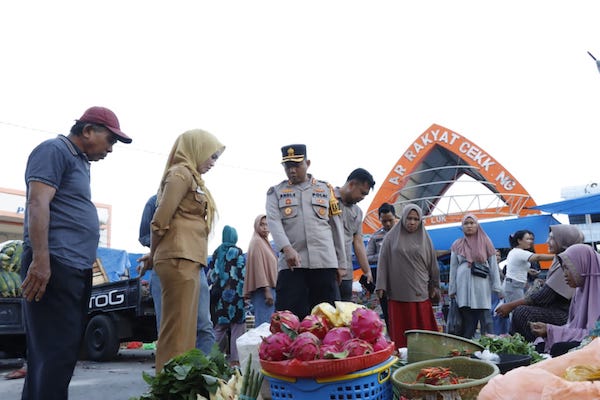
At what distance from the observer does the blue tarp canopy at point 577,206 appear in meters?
10.6

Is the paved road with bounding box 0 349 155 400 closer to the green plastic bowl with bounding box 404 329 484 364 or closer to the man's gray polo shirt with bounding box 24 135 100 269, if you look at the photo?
the man's gray polo shirt with bounding box 24 135 100 269

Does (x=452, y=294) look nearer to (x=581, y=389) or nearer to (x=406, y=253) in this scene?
(x=406, y=253)

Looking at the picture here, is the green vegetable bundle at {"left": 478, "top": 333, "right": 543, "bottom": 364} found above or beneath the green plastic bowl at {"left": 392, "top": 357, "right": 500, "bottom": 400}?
beneath

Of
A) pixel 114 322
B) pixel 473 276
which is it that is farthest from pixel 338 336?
pixel 114 322

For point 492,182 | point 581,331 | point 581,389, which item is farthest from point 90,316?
point 492,182

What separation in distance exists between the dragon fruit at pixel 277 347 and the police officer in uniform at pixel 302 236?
2.15 metres

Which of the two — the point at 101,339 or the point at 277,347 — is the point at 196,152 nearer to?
the point at 277,347

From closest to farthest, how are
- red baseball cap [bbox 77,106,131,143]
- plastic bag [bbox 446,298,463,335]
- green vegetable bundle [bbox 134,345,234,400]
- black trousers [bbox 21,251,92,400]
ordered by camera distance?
green vegetable bundle [bbox 134,345,234,400] → black trousers [bbox 21,251,92,400] → red baseball cap [bbox 77,106,131,143] → plastic bag [bbox 446,298,463,335]

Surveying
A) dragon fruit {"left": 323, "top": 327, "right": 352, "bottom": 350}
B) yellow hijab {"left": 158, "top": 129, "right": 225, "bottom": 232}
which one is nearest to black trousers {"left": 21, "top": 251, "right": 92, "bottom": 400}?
yellow hijab {"left": 158, "top": 129, "right": 225, "bottom": 232}

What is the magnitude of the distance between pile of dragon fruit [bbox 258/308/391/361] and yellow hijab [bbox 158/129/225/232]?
1647 millimetres

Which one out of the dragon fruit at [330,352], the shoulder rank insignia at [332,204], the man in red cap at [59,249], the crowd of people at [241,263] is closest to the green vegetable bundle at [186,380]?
the crowd of people at [241,263]

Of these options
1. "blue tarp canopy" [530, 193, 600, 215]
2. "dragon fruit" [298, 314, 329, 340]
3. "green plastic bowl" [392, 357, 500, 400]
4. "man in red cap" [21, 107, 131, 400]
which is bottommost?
"green plastic bowl" [392, 357, 500, 400]

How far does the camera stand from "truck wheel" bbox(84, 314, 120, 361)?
26.1 feet

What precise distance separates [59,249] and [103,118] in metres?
0.85
